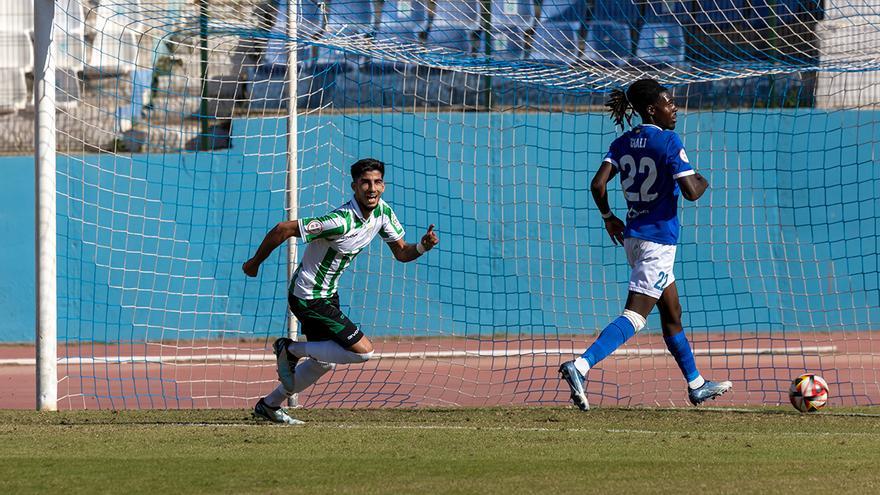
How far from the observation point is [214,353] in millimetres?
12609

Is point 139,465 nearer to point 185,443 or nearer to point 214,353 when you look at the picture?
point 185,443

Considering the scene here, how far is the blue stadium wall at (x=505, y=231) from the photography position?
1277 cm

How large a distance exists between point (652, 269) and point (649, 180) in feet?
1.87

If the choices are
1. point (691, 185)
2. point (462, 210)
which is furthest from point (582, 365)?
point (462, 210)

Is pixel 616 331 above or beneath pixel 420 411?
above

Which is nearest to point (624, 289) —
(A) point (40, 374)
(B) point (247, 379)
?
(B) point (247, 379)

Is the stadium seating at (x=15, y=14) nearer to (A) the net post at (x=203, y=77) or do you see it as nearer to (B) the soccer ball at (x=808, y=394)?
(A) the net post at (x=203, y=77)

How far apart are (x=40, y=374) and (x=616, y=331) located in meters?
4.37

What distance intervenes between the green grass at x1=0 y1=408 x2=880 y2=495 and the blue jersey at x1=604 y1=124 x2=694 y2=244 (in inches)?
50.2

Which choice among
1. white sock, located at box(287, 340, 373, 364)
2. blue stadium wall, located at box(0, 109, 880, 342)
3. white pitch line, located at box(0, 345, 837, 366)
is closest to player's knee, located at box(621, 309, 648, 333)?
white sock, located at box(287, 340, 373, 364)

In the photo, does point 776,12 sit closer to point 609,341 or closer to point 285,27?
point 285,27

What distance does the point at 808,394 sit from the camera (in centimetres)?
772

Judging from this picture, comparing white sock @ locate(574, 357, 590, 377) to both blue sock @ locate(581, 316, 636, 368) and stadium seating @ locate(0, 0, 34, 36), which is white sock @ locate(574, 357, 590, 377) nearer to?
blue sock @ locate(581, 316, 636, 368)

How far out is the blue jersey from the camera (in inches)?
281
